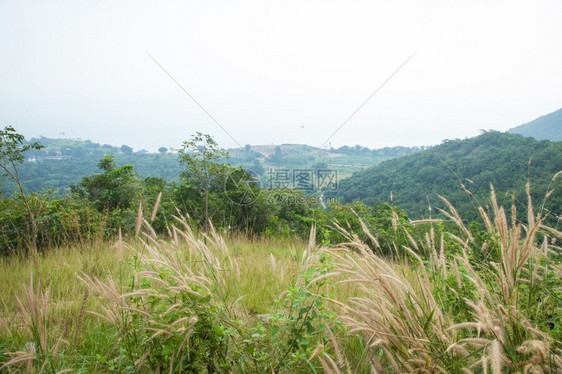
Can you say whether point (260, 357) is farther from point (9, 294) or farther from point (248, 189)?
point (248, 189)

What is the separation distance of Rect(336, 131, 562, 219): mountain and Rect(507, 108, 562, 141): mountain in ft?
221

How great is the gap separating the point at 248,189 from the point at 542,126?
140 m

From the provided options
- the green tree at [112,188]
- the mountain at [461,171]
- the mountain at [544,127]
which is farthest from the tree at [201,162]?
the mountain at [544,127]

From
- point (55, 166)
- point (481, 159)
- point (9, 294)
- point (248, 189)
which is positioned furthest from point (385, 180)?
point (55, 166)

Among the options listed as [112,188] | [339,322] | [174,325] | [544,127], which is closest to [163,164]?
[112,188]

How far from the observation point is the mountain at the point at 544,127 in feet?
309

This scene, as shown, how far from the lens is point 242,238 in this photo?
7031 mm

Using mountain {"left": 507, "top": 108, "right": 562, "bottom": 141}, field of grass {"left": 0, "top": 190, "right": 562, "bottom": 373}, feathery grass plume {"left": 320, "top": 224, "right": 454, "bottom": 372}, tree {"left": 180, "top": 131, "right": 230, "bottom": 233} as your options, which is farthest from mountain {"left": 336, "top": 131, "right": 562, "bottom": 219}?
mountain {"left": 507, "top": 108, "right": 562, "bottom": 141}

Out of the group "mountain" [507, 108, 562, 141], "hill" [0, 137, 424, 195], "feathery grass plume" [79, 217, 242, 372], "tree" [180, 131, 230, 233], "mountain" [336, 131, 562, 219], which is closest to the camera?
"feathery grass plume" [79, 217, 242, 372]

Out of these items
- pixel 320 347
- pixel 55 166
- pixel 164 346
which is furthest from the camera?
pixel 55 166

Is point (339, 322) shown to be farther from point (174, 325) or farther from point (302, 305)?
point (174, 325)

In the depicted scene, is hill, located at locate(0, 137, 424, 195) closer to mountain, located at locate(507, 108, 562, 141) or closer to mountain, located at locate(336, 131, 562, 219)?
mountain, located at locate(336, 131, 562, 219)

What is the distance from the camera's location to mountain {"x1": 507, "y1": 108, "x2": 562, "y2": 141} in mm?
94062

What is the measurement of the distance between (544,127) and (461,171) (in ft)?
340
